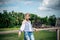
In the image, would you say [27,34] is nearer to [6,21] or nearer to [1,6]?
[6,21]

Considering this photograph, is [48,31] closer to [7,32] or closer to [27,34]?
[27,34]

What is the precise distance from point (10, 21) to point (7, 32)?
0.46ft

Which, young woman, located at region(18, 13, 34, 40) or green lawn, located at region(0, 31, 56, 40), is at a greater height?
young woman, located at region(18, 13, 34, 40)

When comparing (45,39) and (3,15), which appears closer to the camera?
(3,15)

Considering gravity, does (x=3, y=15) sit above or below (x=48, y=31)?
above

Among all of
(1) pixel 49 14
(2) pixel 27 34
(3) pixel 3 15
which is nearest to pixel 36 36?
(2) pixel 27 34

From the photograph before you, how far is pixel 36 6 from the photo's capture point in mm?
2318

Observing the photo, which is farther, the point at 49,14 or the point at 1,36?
the point at 49,14

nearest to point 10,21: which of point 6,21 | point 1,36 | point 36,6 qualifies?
point 6,21

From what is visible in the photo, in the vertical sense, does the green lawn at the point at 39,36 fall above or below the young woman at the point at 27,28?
below

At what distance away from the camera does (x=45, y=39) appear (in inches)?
93.5

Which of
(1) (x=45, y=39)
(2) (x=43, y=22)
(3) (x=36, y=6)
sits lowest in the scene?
(1) (x=45, y=39)

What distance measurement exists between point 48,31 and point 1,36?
2.05 ft

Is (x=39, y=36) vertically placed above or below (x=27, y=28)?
below
